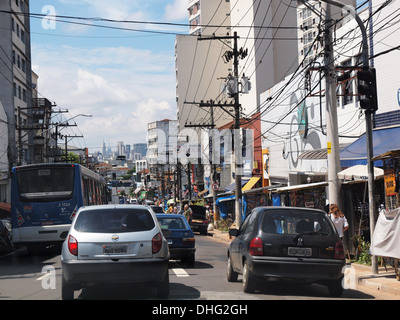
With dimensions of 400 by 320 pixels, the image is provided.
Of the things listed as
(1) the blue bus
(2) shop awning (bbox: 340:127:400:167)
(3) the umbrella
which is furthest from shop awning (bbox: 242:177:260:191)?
(3) the umbrella

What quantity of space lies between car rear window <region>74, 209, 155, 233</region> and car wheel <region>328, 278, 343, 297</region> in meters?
3.43

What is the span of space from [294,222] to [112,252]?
3438 mm

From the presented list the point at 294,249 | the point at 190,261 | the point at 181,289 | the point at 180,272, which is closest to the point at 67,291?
the point at 181,289

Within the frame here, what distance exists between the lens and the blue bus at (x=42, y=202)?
761 inches

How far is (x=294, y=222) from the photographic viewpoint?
10453 mm

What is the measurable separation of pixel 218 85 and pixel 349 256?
2991 inches

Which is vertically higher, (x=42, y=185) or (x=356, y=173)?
(x=356, y=173)

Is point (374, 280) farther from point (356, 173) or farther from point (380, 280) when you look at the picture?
point (356, 173)

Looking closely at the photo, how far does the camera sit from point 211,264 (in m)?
16.7

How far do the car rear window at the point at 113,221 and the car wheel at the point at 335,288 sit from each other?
3.43 metres

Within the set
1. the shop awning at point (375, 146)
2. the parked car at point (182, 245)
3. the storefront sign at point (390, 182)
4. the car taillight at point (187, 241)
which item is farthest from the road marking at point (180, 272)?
the shop awning at point (375, 146)

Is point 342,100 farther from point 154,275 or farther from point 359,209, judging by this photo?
point 154,275

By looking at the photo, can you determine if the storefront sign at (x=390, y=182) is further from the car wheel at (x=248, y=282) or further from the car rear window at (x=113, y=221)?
the car rear window at (x=113, y=221)
